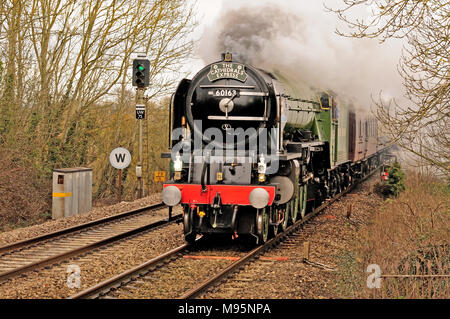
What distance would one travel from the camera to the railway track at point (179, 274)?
6.66m

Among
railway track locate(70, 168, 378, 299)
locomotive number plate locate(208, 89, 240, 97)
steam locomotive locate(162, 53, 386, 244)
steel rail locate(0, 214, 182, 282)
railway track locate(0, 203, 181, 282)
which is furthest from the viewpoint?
locomotive number plate locate(208, 89, 240, 97)

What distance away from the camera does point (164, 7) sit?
20625mm

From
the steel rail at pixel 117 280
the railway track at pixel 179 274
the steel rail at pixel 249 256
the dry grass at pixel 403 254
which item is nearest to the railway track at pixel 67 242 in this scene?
the railway track at pixel 179 274

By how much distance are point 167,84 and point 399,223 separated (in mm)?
12798

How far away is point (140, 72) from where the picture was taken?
14.7m

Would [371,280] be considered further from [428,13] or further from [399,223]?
[399,223]

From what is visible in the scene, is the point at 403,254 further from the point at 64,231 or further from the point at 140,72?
the point at 140,72

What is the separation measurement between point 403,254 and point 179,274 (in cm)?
319

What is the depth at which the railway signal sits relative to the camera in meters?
14.7

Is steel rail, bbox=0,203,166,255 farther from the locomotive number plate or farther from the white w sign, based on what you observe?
the locomotive number plate

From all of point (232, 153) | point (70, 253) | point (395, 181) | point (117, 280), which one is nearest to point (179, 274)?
point (117, 280)

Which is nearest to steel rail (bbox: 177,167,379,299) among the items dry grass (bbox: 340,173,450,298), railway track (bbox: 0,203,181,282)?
dry grass (bbox: 340,173,450,298)

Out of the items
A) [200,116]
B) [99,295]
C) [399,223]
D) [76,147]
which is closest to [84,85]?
[76,147]

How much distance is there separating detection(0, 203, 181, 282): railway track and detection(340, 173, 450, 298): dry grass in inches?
133
